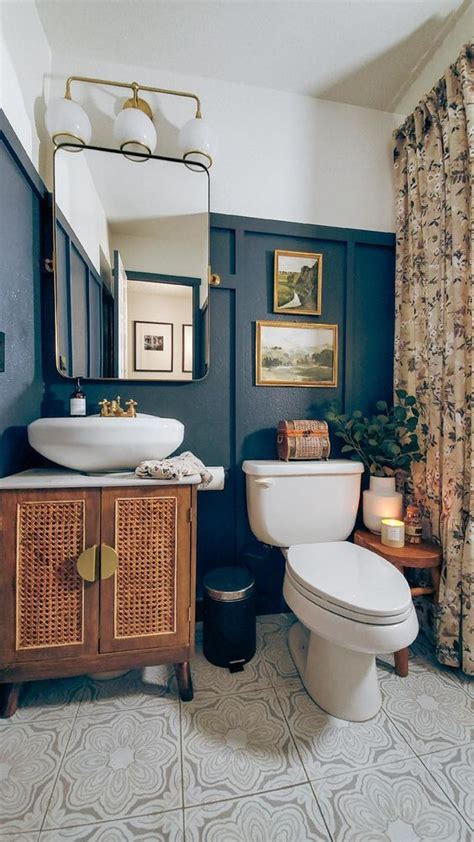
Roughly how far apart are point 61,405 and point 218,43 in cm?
158

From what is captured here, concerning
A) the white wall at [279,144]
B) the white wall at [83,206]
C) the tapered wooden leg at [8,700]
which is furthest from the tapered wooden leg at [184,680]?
the white wall at [279,144]

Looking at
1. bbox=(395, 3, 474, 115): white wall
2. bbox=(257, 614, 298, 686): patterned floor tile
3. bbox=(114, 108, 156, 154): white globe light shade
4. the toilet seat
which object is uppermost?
bbox=(395, 3, 474, 115): white wall

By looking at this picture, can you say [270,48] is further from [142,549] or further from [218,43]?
[142,549]

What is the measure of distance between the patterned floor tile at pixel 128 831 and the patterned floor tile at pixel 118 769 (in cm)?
2

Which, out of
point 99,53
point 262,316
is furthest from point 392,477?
point 99,53

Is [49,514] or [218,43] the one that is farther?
[218,43]

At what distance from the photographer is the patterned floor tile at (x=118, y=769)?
0.87 m

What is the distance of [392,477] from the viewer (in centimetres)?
156

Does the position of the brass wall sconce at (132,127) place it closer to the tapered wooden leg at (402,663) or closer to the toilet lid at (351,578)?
the toilet lid at (351,578)

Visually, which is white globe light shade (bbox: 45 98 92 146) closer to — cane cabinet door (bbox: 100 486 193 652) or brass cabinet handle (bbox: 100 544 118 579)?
cane cabinet door (bbox: 100 486 193 652)

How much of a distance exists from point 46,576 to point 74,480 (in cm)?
30

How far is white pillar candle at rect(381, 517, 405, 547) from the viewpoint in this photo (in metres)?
1.42

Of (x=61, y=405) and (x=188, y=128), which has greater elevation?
(x=188, y=128)

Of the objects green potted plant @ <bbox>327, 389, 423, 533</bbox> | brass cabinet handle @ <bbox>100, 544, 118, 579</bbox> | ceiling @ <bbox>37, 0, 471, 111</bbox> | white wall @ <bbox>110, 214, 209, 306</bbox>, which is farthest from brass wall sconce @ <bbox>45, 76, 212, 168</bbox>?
brass cabinet handle @ <bbox>100, 544, 118, 579</bbox>
